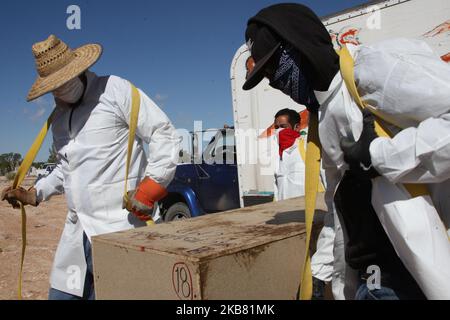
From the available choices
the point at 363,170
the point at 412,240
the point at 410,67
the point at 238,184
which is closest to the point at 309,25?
the point at 410,67

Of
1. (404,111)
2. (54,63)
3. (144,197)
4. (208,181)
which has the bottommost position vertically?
(208,181)

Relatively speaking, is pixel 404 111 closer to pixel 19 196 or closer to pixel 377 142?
pixel 377 142

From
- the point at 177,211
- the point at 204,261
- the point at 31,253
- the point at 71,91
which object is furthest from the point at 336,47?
the point at 31,253

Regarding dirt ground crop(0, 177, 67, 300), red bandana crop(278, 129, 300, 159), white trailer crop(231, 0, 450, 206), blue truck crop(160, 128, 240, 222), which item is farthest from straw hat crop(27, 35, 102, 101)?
blue truck crop(160, 128, 240, 222)

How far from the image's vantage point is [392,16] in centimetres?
397

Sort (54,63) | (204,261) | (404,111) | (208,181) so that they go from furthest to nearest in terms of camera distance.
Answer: (208,181) → (54,63) → (204,261) → (404,111)

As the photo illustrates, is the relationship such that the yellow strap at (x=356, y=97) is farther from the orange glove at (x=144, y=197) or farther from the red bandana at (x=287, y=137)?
the red bandana at (x=287, y=137)

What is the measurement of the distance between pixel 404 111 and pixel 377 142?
0.35 feet

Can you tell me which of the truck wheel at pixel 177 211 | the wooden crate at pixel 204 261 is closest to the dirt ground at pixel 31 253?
the truck wheel at pixel 177 211

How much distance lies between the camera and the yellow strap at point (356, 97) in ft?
3.77

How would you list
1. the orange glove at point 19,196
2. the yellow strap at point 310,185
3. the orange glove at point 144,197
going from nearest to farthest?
the yellow strap at point 310,185 → the orange glove at point 144,197 → the orange glove at point 19,196

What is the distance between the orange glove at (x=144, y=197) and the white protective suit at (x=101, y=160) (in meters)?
0.06

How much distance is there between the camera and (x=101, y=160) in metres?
2.39

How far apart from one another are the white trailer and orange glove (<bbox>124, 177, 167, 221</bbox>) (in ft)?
8.75
